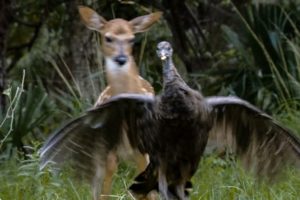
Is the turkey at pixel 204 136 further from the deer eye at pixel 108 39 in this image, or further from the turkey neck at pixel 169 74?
the deer eye at pixel 108 39

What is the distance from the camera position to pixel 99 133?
6594mm

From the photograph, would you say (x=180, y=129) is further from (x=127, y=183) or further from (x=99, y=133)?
(x=127, y=183)

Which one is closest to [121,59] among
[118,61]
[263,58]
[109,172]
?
[118,61]

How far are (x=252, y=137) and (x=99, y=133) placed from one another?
1.02 m

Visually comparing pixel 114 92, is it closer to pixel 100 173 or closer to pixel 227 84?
pixel 100 173

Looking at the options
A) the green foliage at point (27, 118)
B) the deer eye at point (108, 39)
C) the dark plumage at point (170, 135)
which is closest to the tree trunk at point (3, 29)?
the green foliage at point (27, 118)

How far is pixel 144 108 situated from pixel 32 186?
1.44m

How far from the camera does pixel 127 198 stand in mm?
7227

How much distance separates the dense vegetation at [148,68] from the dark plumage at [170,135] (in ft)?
1.14

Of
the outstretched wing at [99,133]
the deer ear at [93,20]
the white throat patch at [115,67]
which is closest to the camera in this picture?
the outstretched wing at [99,133]

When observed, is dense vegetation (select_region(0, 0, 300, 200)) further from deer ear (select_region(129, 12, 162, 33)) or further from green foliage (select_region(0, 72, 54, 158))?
deer ear (select_region(129, 12, 162, 33))

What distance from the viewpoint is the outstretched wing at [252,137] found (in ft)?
21.6

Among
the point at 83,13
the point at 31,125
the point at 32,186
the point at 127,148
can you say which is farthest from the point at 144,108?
the point at 31,125

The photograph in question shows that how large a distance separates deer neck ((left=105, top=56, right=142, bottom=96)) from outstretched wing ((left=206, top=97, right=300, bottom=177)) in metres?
1.18
